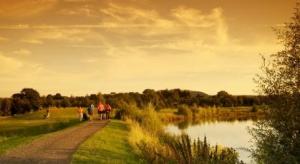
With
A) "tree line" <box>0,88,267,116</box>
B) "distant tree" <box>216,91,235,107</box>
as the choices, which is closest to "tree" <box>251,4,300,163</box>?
"tree line" <box>0,88,267,116</box>

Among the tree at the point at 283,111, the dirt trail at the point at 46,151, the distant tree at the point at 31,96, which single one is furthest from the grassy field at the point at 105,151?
the distant tree at the point at 31,96

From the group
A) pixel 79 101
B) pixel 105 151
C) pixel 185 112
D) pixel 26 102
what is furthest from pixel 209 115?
pixel 105 151

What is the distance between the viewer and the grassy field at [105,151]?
20.8 metres

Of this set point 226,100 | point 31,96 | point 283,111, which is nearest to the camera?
point 283,111

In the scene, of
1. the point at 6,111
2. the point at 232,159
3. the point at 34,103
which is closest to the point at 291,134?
the point at 232,159

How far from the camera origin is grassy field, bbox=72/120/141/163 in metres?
20.8

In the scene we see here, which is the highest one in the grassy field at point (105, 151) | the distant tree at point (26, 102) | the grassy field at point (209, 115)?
the distant tree at point (26, 102)

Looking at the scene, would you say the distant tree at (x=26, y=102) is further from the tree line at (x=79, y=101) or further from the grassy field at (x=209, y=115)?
the grassy field at (x=209, y=115)

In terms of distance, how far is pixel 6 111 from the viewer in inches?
3922

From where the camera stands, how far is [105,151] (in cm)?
2367

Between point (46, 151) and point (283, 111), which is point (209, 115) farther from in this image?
point (283, 111)

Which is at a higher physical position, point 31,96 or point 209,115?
point 31,96

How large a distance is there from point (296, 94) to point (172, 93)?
5167 inches

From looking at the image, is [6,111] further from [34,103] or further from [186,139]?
[186,139]
